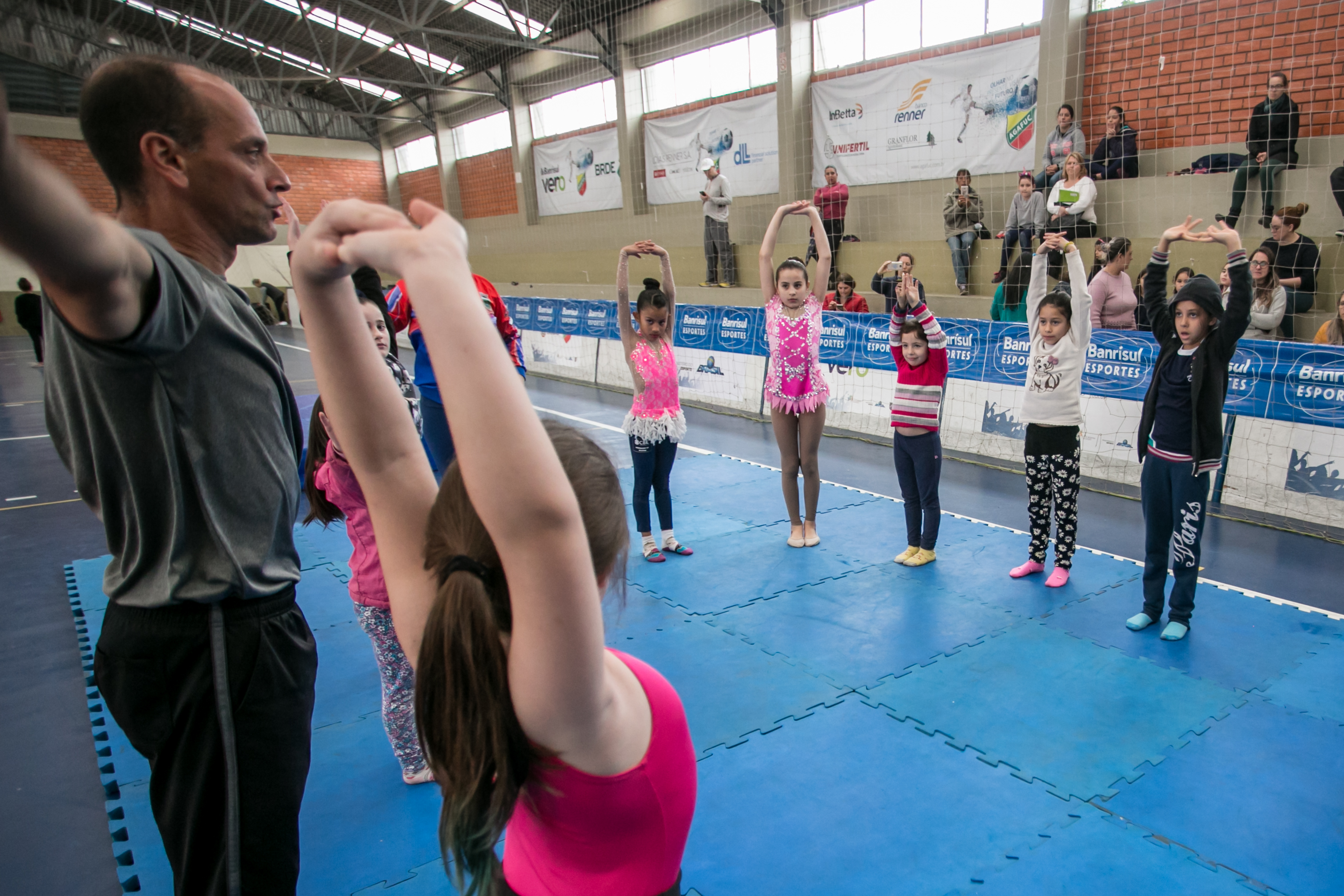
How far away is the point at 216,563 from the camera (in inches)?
52.8

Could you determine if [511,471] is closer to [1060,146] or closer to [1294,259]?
[1294,259]

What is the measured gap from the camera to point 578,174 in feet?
59.2

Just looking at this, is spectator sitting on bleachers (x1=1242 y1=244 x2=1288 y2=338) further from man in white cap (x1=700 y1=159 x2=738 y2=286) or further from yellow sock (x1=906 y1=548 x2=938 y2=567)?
man in white cap (x1=700 y1=159 x2=738 y2=286)

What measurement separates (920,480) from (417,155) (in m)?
23.1

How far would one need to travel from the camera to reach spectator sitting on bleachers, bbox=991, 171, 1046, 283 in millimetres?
8781

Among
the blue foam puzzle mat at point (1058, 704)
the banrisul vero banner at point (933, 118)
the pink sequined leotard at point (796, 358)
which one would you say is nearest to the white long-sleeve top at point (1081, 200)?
the banrisul vero banner at point (933, 118)

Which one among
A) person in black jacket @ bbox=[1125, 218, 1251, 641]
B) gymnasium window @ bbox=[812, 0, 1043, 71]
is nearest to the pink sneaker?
person in black jacket @ bbox=[1125, 218, 1251, 641]

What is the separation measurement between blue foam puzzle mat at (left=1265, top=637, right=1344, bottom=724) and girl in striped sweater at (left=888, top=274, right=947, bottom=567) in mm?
1808

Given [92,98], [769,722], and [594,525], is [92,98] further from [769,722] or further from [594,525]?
[769,722]

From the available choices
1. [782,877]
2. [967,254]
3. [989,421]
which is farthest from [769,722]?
[967,254]

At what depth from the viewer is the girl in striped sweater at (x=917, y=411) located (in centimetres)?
455

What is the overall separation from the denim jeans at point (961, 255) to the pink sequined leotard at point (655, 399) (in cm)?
690

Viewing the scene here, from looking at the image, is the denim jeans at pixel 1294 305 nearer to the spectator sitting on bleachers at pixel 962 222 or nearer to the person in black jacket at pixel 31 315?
the spectator sitting on bleachers at pixel 962 222

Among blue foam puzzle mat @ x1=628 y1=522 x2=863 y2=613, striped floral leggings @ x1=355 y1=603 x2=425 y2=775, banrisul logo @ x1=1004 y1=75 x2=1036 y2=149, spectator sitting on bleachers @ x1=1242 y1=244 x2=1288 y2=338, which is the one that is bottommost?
blue foam puzzle mat @ x1=628 y1=522 x2=863 y2=613
